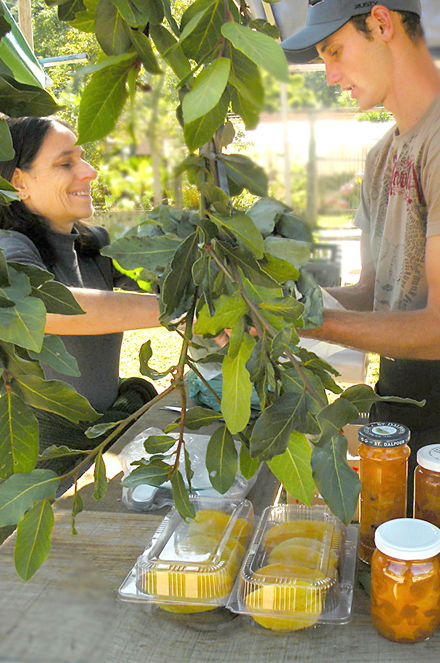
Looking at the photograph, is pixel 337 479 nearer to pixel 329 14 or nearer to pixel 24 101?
pixel 24 101

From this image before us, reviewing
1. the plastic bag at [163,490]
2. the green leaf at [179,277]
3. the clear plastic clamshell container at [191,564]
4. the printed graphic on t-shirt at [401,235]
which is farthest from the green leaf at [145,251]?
the printed graphic on t-shirt at [401,235]

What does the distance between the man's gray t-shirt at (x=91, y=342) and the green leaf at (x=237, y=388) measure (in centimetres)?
150

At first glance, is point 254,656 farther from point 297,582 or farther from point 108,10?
point 108,10

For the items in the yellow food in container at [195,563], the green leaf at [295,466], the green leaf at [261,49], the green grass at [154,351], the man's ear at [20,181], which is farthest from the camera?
the green grass at [154,351]

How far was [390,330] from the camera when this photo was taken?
131 cm

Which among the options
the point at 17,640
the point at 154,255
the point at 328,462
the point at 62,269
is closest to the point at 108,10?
the point at 154,255

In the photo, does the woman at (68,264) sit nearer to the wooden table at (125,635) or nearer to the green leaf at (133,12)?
the wooden table at (125,635)

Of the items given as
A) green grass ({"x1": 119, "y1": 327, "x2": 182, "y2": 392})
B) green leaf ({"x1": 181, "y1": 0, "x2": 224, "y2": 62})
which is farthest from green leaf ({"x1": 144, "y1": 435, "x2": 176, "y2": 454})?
green grass ({"x1": 119, "y1": 327, "x2": 182, "y2": 392})

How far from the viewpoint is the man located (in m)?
1.24

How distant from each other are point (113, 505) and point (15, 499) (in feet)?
2.39

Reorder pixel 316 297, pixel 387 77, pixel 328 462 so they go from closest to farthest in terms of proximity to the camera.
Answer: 1. pixel 328 462
2. pixel 316 297
3. pixel 387 77

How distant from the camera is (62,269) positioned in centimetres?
196

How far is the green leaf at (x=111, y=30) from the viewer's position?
41 centimetres

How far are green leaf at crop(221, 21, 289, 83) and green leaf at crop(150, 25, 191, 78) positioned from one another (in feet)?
0.18
